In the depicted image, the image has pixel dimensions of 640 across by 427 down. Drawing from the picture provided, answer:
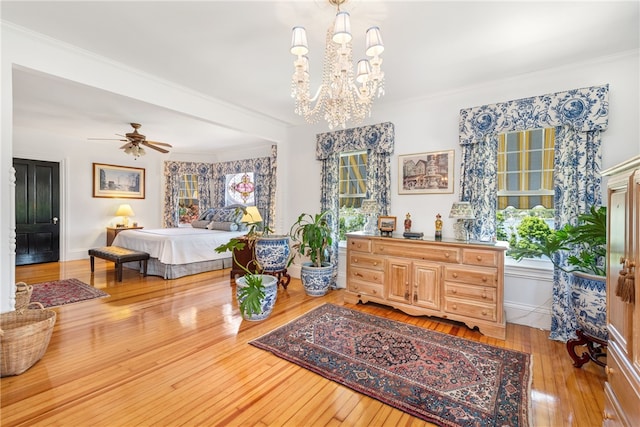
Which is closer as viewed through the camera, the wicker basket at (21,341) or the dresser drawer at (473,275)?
the wicker basket at (21,341)

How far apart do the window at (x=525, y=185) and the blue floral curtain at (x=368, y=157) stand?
1.31 m

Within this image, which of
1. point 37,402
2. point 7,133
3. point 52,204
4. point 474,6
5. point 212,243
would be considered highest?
point 474,6

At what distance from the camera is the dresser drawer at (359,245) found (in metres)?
3.57

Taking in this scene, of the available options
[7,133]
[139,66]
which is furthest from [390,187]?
→ [7,133]

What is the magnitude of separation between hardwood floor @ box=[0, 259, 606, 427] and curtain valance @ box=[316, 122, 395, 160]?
2.19 meters

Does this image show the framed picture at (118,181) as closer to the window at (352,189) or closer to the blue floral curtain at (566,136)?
the window at (352,189)

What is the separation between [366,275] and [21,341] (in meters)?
3.10

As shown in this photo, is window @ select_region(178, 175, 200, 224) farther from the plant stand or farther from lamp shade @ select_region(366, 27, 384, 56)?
the plant stand

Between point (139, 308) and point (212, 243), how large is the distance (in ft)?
6.28

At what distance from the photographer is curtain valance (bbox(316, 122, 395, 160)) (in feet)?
12.7

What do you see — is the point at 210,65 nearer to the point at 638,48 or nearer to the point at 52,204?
the point at 638,48

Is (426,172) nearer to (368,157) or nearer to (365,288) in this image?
(368,157)

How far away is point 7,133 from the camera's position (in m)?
2.20

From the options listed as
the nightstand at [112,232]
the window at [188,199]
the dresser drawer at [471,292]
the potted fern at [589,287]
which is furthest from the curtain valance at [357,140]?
the nightstand at [112,232]
